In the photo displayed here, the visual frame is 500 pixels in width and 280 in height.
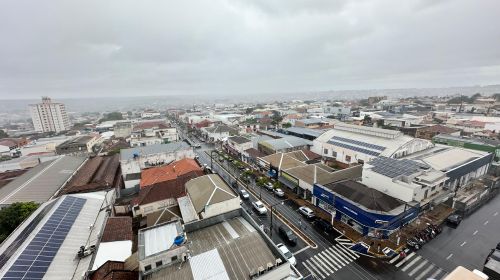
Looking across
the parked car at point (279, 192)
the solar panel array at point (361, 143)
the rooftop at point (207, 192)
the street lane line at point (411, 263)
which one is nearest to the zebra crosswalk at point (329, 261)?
the street lane line at point (411, 263)

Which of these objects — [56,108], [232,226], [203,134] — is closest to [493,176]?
[232,226]

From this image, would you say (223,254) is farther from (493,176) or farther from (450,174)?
(493,176)

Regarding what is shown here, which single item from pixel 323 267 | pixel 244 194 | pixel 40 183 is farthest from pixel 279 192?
pixel 40 183

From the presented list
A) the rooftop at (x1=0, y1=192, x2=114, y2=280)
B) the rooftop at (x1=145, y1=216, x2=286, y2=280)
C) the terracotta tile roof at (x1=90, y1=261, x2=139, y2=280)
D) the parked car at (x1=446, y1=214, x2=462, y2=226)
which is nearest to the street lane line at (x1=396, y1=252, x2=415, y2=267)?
the parked car at (x1=446, y1=214, x2=462, y2=226)

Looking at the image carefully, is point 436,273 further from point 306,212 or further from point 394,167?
point 306,212

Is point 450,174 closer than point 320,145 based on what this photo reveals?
Yes

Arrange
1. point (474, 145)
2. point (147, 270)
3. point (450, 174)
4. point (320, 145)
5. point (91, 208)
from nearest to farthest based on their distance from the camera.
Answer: point (147, 270) < point (91, 208) < point (450, 174) < point (474, 145) < point (320, 145)
